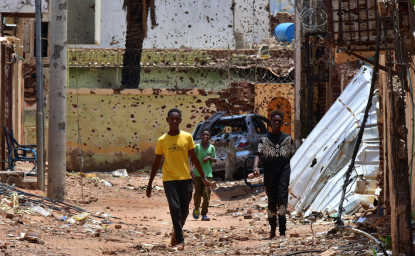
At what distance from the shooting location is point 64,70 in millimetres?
9281

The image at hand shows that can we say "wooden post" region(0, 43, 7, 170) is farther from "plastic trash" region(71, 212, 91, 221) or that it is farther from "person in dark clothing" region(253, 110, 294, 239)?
"person in dark clothing" region(253, 110, 294, 239)

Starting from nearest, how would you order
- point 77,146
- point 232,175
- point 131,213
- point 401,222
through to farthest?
point 401,222 → point 131,213 → point 232,175 → point 77,146

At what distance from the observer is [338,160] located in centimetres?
863

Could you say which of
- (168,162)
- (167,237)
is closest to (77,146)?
(167,237)

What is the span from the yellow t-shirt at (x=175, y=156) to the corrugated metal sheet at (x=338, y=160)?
260 centimetres

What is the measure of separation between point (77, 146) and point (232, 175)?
6.57m

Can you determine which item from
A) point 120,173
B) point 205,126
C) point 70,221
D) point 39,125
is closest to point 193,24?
point 120,173

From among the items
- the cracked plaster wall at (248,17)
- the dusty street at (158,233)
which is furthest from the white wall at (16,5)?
the cracked plaster wall at (248,17)

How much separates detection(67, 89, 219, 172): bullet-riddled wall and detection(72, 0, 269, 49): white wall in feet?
25.7

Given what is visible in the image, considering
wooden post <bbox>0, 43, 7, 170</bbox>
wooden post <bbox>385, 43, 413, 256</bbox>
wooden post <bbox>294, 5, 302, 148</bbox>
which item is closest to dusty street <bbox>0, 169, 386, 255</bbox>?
wooden post <bbox>385, 43, 413, 256</bbox>

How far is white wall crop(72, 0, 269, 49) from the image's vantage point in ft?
86.4

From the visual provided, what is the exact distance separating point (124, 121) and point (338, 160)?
11662mm

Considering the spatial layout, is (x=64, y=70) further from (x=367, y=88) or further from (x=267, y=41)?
(x=267, y=41)

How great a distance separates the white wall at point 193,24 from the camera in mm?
26328
